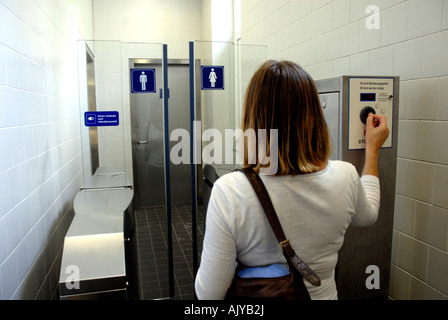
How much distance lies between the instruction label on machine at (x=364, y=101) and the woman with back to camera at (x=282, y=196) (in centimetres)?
69

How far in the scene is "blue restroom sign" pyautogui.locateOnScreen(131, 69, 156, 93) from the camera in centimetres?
261

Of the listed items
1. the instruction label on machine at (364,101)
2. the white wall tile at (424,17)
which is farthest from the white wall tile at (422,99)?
the white wall tile at (424,17)

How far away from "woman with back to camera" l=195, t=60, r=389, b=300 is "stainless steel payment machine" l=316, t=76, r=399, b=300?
69 cm

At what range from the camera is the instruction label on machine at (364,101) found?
5.40 feet

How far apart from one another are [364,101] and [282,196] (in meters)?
0.94

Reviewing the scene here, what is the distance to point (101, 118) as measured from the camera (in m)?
2.59

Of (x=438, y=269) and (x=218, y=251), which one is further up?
(x=218, y=251)

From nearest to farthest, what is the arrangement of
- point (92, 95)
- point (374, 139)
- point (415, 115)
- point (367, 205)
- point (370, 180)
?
1. point (367, 205)
2. point (370, 180)
3. point (374, 139)
4. point (415, 115)
5. point (92, 95)

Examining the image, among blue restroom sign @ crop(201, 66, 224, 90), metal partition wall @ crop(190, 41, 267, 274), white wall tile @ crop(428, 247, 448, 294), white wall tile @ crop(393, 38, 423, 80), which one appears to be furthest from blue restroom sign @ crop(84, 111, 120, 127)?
white wall tile @ crop(428, 247, 448, 294)

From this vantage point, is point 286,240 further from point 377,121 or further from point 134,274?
point 134,274

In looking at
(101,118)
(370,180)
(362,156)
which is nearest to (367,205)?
(370,180)

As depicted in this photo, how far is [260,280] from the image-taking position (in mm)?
954

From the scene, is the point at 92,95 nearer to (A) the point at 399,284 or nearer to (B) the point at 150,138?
(B) the point at 150,138

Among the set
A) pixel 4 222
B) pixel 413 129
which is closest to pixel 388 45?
pixel 413 129
